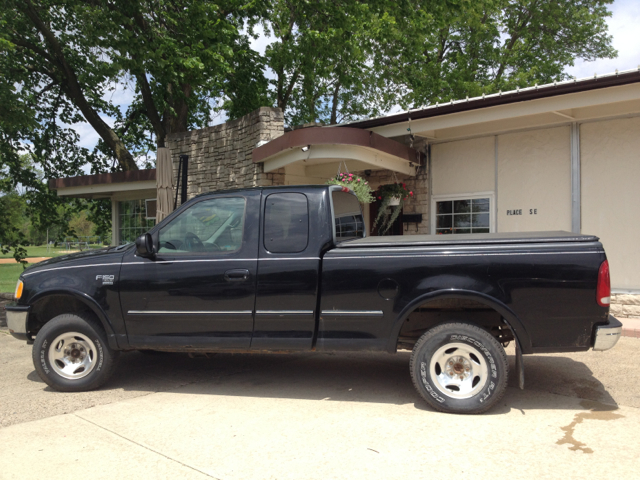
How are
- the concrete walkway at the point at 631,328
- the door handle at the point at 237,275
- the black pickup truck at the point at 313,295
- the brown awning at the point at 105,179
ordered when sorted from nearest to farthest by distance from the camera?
the black pickup truck at the point at 313,295 → the door handle at the point at 237,275 → the concrete walkway at the point at 631,328 → the brown awning at the point at 105,179

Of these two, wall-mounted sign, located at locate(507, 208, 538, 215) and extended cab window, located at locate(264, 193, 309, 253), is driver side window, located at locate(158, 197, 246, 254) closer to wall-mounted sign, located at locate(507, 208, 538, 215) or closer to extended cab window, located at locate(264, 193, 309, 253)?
extended cab window, located at locate(264, 193, 309, 253)

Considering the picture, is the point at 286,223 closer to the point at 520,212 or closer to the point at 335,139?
the point at 335,139

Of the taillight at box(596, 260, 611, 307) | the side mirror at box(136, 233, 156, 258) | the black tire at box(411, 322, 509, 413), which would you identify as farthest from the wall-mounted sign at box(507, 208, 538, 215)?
the side mirror at box(136, 233, 156, 258)

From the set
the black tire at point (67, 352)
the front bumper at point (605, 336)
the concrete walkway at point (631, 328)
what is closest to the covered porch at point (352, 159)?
the concrete walkway at point (631, 328)

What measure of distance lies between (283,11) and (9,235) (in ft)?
38.1

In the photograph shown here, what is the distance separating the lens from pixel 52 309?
5645 mm

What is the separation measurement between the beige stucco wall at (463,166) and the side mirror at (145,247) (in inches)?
298

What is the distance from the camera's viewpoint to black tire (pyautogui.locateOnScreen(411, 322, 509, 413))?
4.44 m

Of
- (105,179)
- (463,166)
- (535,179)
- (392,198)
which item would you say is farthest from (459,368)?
(105,179)

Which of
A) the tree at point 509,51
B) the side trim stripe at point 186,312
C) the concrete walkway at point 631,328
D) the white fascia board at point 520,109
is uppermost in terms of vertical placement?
the tree at point 509,51

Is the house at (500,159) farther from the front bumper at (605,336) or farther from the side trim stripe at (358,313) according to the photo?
the side trim stripe at (358,313)

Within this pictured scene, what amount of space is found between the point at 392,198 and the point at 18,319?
7.69 metres

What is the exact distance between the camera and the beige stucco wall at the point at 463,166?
424 inches

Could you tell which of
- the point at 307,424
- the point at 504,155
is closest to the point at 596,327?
the point at 307,424
